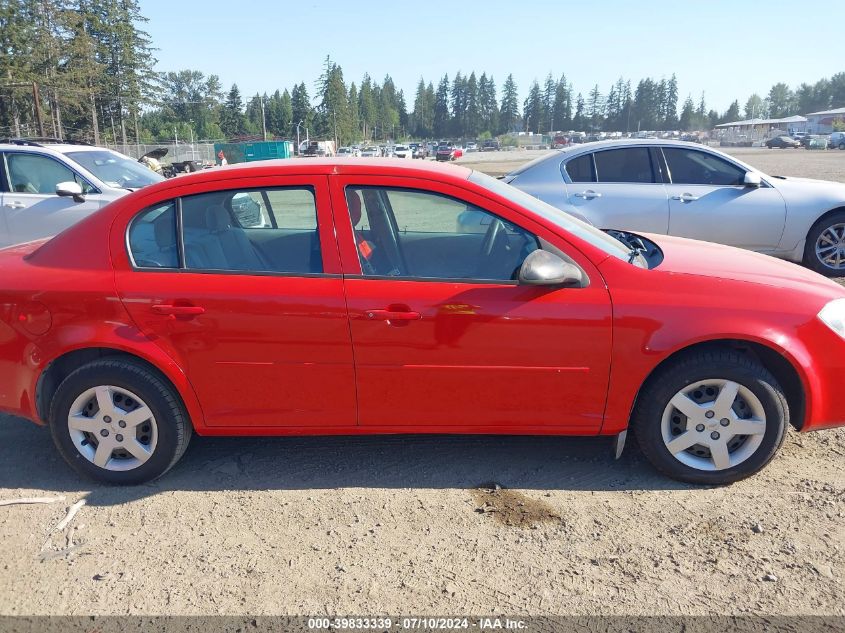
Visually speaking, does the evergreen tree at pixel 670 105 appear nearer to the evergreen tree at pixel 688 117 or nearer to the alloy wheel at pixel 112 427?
the evergreen tree at pixel 688 117

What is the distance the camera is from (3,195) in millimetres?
8078

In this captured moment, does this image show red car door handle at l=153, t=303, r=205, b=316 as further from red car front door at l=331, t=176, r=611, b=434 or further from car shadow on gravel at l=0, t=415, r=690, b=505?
car shadow on gravel at l=0, t=415, r=690, b=505

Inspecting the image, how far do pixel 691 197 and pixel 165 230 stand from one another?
5.97m

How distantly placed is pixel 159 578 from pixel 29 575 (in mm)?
578

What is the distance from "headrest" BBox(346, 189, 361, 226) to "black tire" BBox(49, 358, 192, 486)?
1.30 meters

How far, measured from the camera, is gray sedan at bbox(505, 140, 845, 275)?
7434 millimetres

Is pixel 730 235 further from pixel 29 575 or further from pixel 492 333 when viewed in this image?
pixel 29 575

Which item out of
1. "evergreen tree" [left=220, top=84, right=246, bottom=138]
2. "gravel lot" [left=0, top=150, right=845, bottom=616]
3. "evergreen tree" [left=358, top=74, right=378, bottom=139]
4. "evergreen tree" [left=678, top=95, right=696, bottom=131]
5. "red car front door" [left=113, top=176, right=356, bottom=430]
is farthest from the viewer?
"evergreen tree" [left=678, top=95, right=696, bottom=131]

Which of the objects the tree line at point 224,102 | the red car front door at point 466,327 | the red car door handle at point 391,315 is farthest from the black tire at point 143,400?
the tree line at point 224,102

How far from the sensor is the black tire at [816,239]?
25.1 feet

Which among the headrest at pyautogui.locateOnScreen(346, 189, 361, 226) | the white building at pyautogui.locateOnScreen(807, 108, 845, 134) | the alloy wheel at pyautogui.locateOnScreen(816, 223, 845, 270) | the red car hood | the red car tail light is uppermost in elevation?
the white building at pyautogui.locateOnScreen(807, 108, 845, 134)

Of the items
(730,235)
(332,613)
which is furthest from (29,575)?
(730,235)

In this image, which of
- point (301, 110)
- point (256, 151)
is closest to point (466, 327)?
point (256, 151)

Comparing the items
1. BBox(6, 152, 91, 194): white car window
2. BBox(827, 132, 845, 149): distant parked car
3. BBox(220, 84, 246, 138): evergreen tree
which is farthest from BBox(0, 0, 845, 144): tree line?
BBox(827, 132, 845, 149): distant parked car
